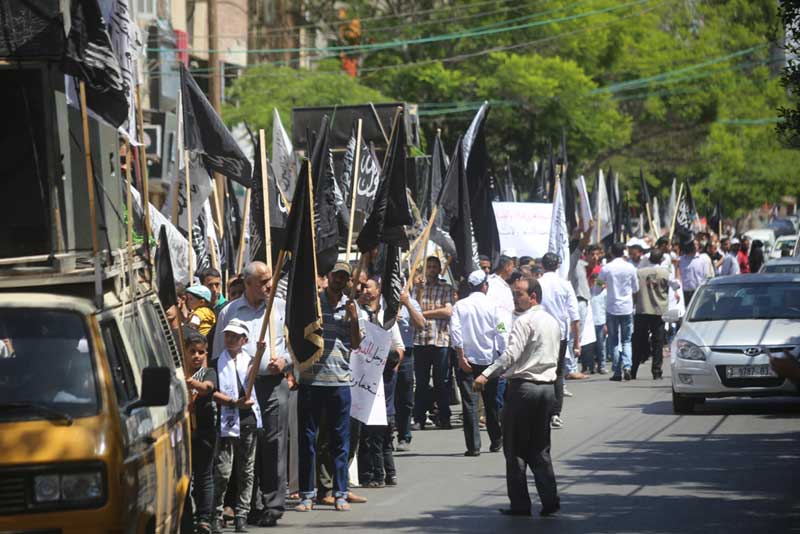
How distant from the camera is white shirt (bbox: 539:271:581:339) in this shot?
19.8m

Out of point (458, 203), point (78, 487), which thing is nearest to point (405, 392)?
point (458, 203)

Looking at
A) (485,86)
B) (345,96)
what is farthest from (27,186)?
(485,86)

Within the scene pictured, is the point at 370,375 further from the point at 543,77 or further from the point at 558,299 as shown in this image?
the point at 543,77

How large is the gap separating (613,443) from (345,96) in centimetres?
2453

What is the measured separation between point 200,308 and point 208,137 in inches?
105

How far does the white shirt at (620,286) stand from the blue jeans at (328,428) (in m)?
11.8

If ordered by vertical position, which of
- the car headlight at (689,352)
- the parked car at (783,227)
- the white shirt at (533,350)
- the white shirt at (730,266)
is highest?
the white shirt at (533,350)

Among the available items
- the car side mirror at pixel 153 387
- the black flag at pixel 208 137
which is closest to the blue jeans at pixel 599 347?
the black flag at pixel 208 137

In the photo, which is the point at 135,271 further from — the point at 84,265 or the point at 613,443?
the point at 613,443

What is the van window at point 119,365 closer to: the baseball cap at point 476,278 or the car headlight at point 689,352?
the baseball cap at point 476,278

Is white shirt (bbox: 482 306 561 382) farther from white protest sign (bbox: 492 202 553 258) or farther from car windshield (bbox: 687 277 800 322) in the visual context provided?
white protest sign (bbox: 492 202 553 258)

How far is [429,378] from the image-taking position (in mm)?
18562

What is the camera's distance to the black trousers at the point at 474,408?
1609 cm

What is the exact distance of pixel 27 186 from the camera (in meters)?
10.0
